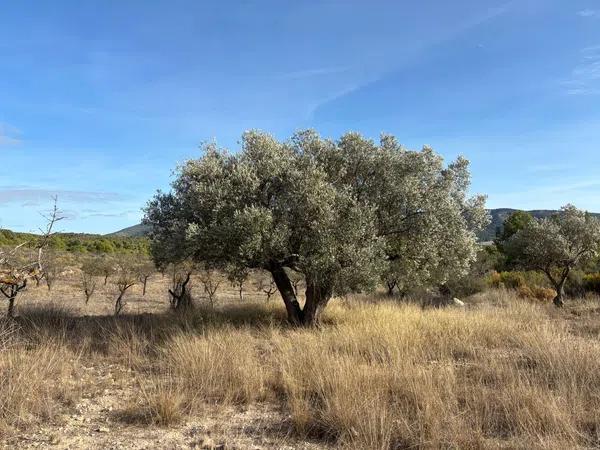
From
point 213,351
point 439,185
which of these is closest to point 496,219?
point 439,185

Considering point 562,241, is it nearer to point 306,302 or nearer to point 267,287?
point 306,302

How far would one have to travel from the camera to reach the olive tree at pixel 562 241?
22.2 meters

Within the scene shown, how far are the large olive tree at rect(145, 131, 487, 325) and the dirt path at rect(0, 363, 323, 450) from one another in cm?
435

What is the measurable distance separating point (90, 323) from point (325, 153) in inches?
297

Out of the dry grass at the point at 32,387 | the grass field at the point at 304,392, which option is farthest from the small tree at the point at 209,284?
the dry grass at the point at 32,387

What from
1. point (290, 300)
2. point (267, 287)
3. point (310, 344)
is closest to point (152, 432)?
point (310, 344)

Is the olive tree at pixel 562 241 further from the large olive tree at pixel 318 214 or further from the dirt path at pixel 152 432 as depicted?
the dirt path at pixel 152 432

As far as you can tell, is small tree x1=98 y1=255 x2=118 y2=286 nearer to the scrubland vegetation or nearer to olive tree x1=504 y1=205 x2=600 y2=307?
the scrubland vegetation

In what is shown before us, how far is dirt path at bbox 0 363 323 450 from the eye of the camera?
505 centimetres

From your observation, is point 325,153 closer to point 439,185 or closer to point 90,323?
point 439,185

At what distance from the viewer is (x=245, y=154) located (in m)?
11.6

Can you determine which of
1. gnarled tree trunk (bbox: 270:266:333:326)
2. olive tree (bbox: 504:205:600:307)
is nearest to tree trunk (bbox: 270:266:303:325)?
gnarled tree trunk (bbox: 270:266:333:326)

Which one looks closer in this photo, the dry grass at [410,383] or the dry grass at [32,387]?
the dry grass at [410,383]

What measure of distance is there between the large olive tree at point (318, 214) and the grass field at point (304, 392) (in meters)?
1.78
